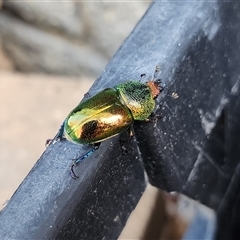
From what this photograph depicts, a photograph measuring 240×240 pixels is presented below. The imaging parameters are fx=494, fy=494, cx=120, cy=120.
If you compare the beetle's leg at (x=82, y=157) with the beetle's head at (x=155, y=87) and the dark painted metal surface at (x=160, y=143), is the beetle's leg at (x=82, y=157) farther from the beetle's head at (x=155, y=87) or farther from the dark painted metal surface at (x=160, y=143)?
the beetle's head at (x=155, y=87)

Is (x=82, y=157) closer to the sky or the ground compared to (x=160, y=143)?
closer to the sky

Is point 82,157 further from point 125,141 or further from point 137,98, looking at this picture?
point 137,98

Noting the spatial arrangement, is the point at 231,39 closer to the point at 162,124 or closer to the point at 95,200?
the point at 162,124

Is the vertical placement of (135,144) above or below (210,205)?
above

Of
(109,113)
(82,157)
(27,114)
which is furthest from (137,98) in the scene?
(27,114)

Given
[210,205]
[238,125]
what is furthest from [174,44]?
[210,205]

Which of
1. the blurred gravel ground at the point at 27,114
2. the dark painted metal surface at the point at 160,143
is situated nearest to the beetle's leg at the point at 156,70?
the dark painted metal surface at the point at 160,143

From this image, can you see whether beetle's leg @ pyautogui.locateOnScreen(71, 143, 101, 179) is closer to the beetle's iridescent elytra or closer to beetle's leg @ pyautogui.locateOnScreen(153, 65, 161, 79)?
the beetle's iridescent elytra
